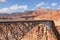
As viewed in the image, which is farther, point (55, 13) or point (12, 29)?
point (55, 13)

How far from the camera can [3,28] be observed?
589 inches

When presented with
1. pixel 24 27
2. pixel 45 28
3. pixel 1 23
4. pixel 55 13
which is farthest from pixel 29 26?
pixel 55 13

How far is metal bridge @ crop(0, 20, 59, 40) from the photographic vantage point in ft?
49.0

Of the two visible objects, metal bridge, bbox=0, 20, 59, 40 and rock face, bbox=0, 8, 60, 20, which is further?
rock face, bbox=0, 8, 60, 20

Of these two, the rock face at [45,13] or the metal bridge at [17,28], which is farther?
the rock face at [45,13]

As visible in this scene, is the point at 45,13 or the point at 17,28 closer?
the point at 17,28

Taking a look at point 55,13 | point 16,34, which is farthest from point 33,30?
point 55,13

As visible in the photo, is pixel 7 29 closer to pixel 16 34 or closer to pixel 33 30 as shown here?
pixel 16 34

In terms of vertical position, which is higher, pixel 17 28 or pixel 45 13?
pixel 17 28

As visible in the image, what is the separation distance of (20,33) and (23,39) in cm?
57

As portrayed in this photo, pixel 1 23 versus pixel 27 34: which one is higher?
pixel 1 23

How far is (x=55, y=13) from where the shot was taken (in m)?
48.5

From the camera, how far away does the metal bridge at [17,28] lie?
1492 cm

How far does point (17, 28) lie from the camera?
49.9ft
